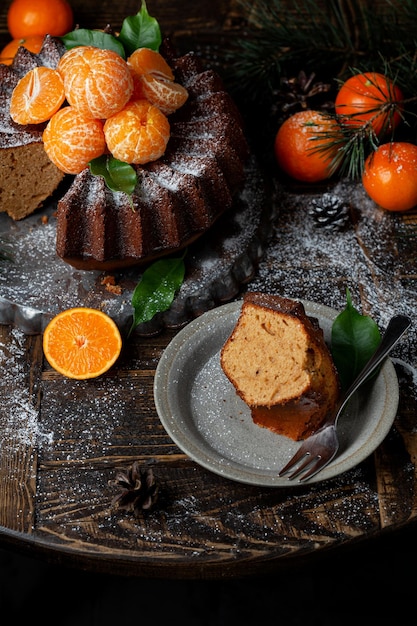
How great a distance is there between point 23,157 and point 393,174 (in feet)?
3.26

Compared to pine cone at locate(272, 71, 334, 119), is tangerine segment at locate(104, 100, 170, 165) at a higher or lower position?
higher

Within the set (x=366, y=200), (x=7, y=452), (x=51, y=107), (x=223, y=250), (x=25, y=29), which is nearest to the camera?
(x=7, y=452)

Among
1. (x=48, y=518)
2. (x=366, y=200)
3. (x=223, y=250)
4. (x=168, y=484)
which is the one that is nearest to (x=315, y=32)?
(x=366, y=200)

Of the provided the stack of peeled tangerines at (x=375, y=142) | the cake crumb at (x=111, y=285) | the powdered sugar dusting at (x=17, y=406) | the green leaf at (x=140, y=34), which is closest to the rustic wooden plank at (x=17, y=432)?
the powdered sugar dusting at (x=17, y=406)

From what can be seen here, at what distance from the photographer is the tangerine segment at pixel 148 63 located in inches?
79.7

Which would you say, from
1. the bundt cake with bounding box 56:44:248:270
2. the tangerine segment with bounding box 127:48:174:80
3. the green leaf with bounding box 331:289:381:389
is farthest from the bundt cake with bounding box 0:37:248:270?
the green leaf with bounding box 331:289:381:389

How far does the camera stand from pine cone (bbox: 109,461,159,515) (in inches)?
67.0

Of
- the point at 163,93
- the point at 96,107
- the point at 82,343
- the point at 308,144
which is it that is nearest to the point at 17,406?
the point at 82,343

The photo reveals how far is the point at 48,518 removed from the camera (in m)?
1.71

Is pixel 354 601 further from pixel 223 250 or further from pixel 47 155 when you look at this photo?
pixel 47 155

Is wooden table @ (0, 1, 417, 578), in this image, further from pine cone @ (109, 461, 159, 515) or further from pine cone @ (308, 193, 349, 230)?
pine cone @ (308, 193, 349, 230)

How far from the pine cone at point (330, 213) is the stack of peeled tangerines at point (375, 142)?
101mm

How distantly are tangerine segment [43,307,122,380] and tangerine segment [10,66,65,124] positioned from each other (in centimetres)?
50

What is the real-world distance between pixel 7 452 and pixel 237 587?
82 centimetres
